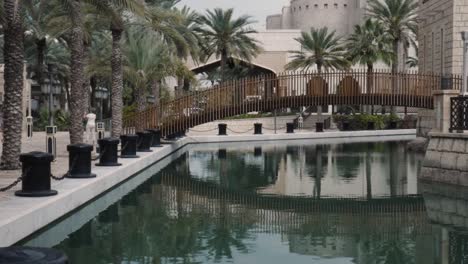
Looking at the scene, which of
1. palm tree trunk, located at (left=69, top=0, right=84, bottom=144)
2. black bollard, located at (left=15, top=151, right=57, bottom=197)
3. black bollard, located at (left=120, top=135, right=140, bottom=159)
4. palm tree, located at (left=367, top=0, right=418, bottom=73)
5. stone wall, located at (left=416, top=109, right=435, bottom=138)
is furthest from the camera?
palm tree, located at (left=367, top=0, right=418, bottom=73)

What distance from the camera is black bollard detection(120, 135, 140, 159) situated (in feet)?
69.2

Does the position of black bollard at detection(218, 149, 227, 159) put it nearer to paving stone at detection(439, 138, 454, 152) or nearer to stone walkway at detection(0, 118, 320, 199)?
stone walkway at detection(0, 118, 320, 199)

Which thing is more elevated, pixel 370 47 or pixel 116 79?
pixel 370 47

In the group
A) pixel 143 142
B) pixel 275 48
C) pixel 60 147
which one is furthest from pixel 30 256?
pixel 275 48

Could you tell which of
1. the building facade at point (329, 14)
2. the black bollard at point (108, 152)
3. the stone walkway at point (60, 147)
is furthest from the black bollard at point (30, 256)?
the building facade at point (329, 14)

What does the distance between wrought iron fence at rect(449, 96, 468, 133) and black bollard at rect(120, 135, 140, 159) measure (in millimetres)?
9995

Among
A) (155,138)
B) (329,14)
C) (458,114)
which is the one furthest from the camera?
(329,14)

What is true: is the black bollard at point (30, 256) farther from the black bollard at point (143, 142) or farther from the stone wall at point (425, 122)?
the stone wall at point (425, 122)

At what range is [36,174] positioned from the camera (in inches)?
450

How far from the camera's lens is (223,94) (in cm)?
2709

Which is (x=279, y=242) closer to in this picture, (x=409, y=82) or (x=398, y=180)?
(x=398, y=180)

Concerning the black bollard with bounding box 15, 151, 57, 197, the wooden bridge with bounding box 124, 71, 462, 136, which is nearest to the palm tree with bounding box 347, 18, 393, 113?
the wooden bridge with bounding box 124, 71, 462, 136

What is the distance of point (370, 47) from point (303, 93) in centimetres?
2874

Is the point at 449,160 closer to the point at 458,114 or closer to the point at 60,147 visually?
the point at 458,114
